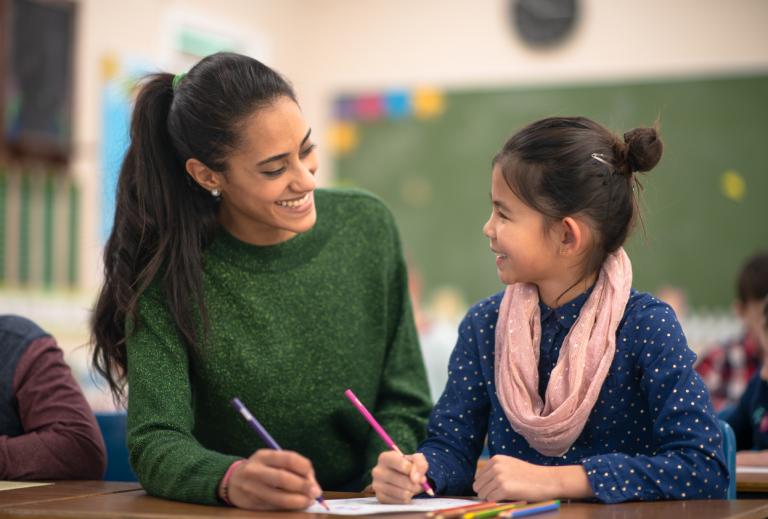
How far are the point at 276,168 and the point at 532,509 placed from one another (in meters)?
0.83

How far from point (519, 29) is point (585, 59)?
46cm

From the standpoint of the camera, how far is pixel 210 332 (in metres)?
1.90

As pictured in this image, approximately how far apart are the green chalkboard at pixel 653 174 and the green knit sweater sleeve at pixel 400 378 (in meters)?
4.16

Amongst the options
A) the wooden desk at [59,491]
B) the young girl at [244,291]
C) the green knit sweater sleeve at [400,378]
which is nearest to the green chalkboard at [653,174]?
the green knit sweater sleeve at [400,378]

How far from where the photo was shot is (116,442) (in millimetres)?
2309

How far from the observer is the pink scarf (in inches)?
62.7

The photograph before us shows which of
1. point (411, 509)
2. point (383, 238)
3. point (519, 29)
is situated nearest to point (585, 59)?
point (519, 29)

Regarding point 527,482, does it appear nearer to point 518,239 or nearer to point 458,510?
point 458,510

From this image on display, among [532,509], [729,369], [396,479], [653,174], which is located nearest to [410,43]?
[653,174]

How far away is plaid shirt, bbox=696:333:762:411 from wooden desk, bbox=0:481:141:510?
8.32ft

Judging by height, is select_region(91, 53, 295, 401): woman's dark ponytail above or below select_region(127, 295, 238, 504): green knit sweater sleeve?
above

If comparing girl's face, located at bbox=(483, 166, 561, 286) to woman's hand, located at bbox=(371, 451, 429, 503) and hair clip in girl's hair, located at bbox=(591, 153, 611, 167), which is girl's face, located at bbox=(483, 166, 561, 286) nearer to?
hair clip in girl's hair, located at bbox=(591, 153, 611, 167)

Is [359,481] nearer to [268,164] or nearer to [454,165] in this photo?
[268,164]

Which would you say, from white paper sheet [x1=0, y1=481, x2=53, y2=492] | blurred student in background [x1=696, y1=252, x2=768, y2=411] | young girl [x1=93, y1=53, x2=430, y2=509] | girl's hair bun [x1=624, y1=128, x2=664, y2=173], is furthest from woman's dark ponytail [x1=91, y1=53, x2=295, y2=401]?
blurred student in background [x1=696, y1=252, x2=768, y2=411]
